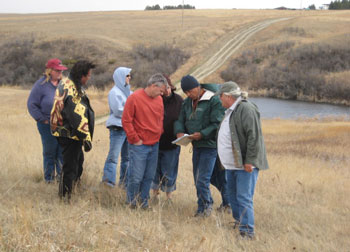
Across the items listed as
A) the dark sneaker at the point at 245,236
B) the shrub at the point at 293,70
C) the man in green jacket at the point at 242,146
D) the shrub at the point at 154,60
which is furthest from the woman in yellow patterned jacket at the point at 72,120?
the shrub at the point at 154,60

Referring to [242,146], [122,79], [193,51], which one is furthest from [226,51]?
[242,146]

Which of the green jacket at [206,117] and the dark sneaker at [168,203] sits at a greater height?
the green jacket at [206,117]

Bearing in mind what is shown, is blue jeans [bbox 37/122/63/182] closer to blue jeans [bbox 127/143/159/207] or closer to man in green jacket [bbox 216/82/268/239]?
blue jeans [bbox 127/143/159/207]

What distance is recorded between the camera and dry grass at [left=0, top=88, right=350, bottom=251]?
3701 millimetres

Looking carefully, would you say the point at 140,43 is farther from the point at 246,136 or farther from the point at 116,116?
the point at 246,136

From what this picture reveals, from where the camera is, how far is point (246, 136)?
15.6 feet

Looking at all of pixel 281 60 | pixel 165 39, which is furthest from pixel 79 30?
pixel 281 60

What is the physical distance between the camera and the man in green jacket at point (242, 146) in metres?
4.68

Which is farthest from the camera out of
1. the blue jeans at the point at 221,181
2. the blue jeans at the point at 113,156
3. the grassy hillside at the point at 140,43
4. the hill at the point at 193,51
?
the grassy hillside at the point at 140,43

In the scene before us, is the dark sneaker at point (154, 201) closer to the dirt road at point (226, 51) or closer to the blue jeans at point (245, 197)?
the blue jeans at point (245, 197)

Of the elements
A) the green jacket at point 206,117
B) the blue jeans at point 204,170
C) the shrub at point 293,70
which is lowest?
the shrub at point 293,70

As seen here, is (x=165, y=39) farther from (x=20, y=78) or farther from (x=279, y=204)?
(x=279, y=204)

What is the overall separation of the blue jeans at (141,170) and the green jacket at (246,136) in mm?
1164

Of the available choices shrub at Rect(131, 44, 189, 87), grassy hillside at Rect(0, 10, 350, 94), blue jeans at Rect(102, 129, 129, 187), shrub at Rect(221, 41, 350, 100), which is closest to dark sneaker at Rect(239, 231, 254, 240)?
blue jeans at Rect(102, 129, 129, 187)
